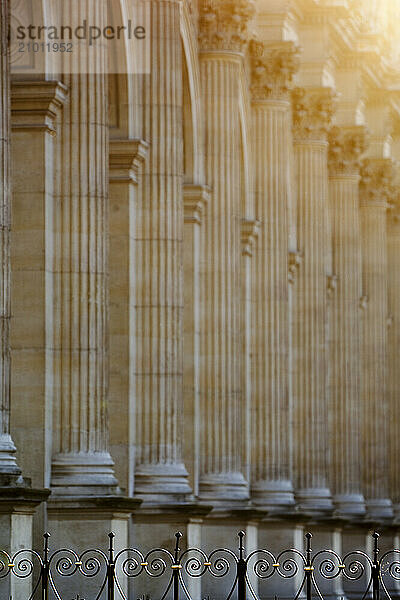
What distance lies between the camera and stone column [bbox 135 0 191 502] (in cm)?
3356

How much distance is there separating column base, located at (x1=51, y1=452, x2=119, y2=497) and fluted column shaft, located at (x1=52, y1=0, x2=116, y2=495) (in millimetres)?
15

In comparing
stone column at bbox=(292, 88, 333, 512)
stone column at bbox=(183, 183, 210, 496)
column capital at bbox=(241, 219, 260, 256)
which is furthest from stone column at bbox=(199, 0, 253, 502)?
stone column at bbox=(292, 88, 333, 512)

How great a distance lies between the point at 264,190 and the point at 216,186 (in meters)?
6.75

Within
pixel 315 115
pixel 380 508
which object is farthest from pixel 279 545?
pixel 380 508

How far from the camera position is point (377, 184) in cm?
6475

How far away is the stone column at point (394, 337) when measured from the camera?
68.6 m

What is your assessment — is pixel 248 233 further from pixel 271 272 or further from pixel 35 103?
pixel 35 103

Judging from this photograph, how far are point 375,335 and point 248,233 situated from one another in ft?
62.8

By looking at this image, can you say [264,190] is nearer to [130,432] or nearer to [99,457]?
[130,432]

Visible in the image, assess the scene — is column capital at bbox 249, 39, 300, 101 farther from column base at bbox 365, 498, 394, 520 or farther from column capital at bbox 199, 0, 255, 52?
column base at bbox 365, 498, 394, 520

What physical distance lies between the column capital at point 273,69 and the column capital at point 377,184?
16846mm

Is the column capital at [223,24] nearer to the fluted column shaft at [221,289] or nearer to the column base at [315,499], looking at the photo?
the fluted column shaft at [221,289]

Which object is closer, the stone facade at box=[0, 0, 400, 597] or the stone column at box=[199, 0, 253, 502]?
the stone facade at box=[0, 0, 400, 597]

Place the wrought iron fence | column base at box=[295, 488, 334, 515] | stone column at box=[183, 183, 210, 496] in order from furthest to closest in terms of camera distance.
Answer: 1. column base at box=[295, 488, 334, 515]
2. stone column at box=[183, 183, 210, 496]
3. the wrought iron fence
